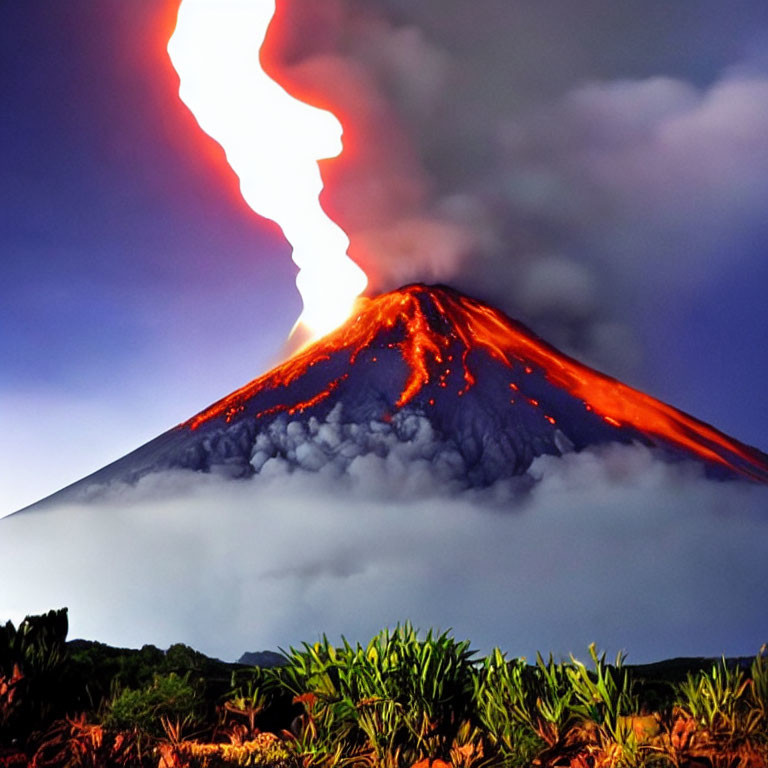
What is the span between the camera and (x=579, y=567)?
105 meters

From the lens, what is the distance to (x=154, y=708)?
11367mm

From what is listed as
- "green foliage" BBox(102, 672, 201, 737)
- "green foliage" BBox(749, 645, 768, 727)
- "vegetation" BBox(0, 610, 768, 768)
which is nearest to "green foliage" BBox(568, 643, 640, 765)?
"vegetation" BBox(0, 610, 768, 768)

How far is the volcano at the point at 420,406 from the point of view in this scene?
89.9 m

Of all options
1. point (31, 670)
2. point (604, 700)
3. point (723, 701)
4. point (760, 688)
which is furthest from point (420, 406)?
point (760, 688)

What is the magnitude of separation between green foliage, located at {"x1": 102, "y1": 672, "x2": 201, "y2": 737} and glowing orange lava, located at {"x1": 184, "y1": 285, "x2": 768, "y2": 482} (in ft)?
257

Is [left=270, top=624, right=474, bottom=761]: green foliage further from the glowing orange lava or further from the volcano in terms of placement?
the glowing orange lava

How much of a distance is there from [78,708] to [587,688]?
692 centimetres

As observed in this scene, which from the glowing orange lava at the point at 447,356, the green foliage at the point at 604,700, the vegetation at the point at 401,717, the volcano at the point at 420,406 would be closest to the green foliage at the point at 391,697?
the vegetation at the point at 401,717

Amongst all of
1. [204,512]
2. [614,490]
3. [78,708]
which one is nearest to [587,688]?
[78,708]

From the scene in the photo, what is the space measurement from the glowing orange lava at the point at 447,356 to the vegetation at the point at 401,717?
78.2 meters

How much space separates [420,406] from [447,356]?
5735mm

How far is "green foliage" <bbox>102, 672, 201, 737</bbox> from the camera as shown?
11.2 meters

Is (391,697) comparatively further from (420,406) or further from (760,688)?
(420,406)

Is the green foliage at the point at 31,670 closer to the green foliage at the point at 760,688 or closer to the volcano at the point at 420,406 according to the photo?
the green foliage at the point at 760,688
